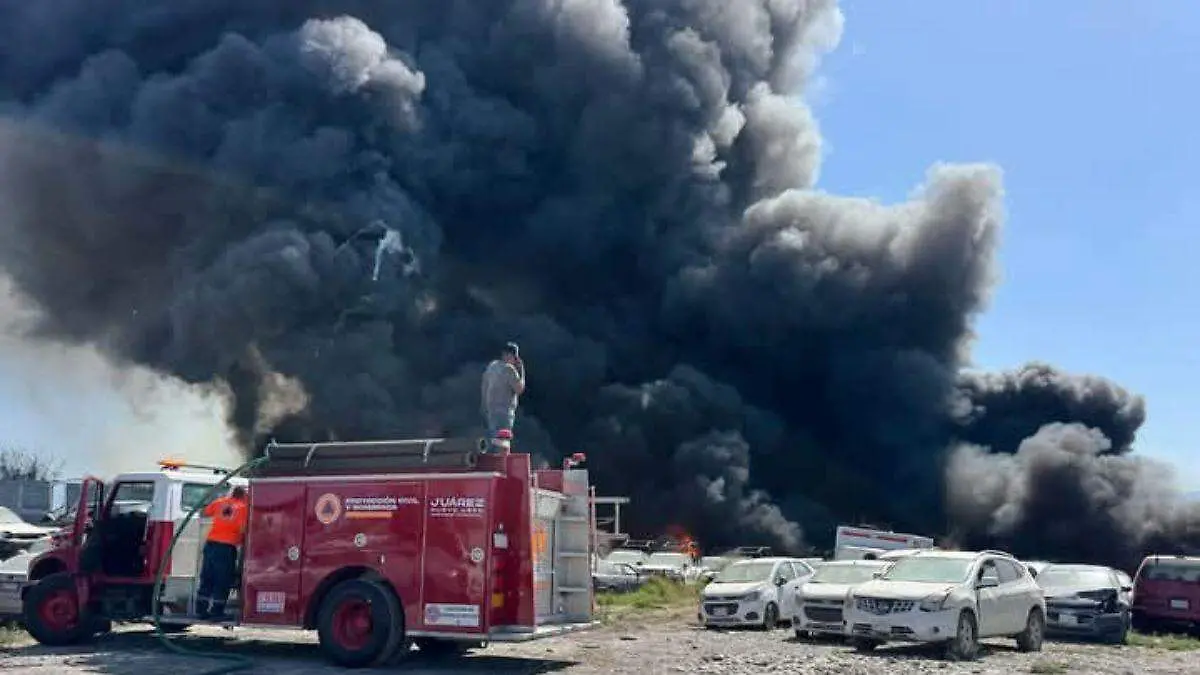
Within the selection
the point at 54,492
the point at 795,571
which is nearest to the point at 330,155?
the point at 54,492

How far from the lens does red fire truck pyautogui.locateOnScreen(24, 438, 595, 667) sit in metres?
13.2

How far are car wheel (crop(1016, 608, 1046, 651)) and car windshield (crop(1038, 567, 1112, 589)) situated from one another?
3.81 m

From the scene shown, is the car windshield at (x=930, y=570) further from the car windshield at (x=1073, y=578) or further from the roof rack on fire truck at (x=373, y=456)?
the roof rack on fire truck at (x=373, y=456)

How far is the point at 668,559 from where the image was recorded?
32.1 metres

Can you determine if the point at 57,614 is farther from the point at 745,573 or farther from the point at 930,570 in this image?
the point at 930,570

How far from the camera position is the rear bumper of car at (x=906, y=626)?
49.6 feet

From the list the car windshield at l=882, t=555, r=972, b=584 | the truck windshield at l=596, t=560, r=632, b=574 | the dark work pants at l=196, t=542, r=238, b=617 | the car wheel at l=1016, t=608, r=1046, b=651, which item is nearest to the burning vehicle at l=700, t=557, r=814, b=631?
the car windshield at l=882, t=555, r=972, b=584

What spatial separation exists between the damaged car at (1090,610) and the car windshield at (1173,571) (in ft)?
7.28

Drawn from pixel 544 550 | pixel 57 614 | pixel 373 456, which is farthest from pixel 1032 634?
pixel 57 614

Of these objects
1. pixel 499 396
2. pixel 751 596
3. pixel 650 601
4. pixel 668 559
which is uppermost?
pixel 499 396

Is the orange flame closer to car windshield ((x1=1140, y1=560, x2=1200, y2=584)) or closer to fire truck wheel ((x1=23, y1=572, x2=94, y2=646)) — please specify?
car windshield ((x1=1140, y1=560, x2=1200, y2=584))

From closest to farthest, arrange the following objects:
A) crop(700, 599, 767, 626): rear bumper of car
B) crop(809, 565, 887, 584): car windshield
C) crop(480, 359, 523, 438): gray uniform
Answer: crop(480, 359, 523, 438): gray uniform → crop(809, 565, 887, 584): car windshield → crop(700, 599, 767, 626): rear bumper of car

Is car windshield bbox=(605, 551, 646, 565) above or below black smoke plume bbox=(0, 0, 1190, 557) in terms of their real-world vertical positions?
below

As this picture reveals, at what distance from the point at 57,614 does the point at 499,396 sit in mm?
6451
